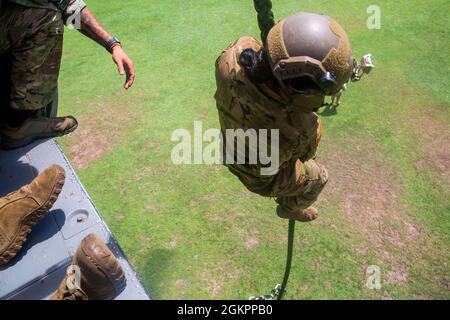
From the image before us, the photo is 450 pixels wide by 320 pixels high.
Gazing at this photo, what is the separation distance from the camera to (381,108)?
12.0 feet

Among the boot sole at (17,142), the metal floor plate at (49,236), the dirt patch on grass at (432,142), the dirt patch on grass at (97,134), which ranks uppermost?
the boot sole at (17,142)

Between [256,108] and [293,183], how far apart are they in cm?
48

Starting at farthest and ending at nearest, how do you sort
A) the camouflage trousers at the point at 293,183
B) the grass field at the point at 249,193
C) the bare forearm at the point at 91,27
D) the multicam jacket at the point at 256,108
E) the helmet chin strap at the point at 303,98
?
the grass field at the point at 249,193, the bare forearm at the point at 91,27, the camouflage trousers at the point at 293,183, the multicam jacket at the point at 256,108, the helmet chin strap at the point at 303,98

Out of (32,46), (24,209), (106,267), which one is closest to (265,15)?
(106,267)

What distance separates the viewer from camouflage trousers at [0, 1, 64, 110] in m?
2.12

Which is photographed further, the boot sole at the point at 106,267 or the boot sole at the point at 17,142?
the boot sole at the point at 17,142

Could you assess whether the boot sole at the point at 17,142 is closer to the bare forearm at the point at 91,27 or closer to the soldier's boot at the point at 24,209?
the soldier's boot at the point at 24,209

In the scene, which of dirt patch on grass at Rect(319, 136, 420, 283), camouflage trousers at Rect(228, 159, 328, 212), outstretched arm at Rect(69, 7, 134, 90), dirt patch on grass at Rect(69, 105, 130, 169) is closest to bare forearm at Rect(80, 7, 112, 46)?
outstretched arm at Rect(69, 7, 134, 90)

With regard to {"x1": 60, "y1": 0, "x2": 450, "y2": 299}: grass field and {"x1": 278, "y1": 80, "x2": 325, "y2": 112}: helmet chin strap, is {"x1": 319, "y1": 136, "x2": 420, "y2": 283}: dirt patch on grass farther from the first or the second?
{"x1": 278, "y1": 80, "x2": 325, "y2": 112}: helmet chin strap

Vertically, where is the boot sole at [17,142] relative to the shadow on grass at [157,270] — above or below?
above

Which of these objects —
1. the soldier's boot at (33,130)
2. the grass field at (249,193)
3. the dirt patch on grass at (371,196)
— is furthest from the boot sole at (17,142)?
the dirt patch on grass at (371,196)

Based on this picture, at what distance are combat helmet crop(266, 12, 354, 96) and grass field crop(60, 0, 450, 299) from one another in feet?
5.39

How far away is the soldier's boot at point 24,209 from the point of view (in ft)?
6.56

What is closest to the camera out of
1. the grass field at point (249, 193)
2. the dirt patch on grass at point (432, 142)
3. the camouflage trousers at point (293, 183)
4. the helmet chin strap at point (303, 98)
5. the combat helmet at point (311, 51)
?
the combat helmet at point (311, 51)
